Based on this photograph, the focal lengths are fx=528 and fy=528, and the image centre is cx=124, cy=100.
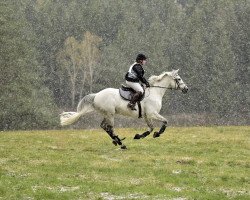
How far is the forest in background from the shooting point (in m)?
96.9

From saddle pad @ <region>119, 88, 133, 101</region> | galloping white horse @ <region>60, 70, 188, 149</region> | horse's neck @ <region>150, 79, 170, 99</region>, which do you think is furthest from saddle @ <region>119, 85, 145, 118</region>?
horse's neck @ <region>150, 79, 170, 99</region>

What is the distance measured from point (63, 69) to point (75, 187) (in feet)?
310

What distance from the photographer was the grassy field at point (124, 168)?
1738 centimetres

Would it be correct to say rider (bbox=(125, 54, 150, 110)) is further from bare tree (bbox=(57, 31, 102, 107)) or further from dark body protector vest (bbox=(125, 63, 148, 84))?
bare tree (bbox=(57, 31, 102, 107))

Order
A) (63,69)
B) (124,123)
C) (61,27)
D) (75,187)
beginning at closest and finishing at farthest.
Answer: (75,187)
(124,123)
(63,69)
(61,27)

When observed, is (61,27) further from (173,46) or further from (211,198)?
(211,198)

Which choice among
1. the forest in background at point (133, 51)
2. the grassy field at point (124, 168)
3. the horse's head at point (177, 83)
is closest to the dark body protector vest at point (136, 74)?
the horse's head at point (177, 83)

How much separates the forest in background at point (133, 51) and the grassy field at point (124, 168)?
4800 cm

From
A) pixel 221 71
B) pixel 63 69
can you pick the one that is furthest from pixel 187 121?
pixel 63 69

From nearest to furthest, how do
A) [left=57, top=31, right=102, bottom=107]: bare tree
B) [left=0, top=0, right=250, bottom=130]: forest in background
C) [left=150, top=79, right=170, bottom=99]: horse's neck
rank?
1. [left=150, top=79, right=170, bottom=99]: horse's neck
2. [left=0, top=0, right=250, bottom=130]: forest in background
3. [left=57, top=31, right=102, bottom=107]: bare tree

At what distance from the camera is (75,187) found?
18.0 meters

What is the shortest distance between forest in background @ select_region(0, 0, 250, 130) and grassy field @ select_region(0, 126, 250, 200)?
4800cm

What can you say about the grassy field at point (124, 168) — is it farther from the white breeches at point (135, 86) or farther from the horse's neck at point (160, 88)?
the white breeches at point (135, 86)

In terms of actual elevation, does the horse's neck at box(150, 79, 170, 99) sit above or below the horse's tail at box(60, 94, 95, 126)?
above
